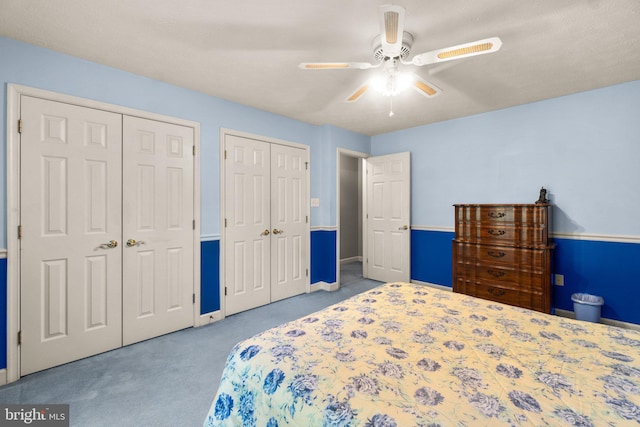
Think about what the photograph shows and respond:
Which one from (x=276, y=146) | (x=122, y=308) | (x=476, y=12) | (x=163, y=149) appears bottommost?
(x=122, y=308)

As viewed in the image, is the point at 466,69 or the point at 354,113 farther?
the point at 354,113

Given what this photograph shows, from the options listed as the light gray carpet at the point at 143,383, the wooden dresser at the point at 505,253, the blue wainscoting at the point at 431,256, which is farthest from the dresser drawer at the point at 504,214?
the light gray carpet at the point at 143,383

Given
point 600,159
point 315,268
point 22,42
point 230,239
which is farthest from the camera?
point 315,268

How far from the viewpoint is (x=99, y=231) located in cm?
244

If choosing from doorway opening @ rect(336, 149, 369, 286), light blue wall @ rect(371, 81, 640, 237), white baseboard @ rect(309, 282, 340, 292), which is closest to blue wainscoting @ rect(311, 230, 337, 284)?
white baseboard @ rect(309, 282, 340, 292)

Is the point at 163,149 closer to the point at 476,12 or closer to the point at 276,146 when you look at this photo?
the point at 276,146

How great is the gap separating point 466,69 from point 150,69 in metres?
2.69

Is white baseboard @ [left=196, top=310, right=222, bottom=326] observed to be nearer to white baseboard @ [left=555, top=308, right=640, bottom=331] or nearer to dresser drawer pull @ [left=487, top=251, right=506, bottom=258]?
dresser drawer pull @ [left=487, top=251, right=506, bottom=258]

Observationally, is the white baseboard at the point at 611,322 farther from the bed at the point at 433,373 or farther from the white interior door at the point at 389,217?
the bed at the point at 433,373

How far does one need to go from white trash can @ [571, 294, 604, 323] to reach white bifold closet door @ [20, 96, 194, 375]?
3.90m

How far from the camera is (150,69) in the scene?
8.24 feet

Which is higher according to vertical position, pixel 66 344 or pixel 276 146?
pixel 276 146

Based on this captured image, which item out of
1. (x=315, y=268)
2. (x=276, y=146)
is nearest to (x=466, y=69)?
(x=276, y=146)

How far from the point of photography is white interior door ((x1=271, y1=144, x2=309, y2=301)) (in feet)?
12.3
